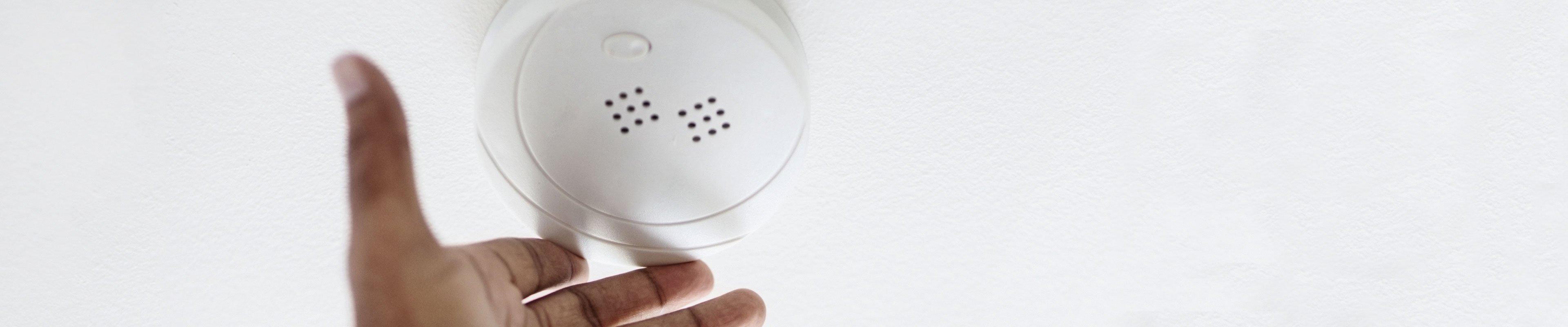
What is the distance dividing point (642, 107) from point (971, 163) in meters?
0.25

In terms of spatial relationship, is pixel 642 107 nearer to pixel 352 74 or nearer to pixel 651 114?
pixel 651 114

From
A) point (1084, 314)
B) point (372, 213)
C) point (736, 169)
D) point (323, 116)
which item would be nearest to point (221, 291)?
point (323, 116)

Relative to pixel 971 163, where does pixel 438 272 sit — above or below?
below

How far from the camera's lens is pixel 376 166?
41 cm

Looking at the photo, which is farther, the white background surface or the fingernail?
the white background surface

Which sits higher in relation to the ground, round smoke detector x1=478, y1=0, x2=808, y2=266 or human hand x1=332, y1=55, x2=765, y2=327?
round smoke detector x1=478, y1=0, x2=808, y2=266

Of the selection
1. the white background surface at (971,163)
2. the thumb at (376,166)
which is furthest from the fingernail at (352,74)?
the white background surface at (971,163)

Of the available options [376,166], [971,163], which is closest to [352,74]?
[376,166]

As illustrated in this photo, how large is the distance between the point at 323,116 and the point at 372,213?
177 mm

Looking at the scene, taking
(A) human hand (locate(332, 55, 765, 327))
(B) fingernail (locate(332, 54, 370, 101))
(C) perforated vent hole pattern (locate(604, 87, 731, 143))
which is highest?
(C) perforated vent hole pattern (locate(604, 87, 731, 143))

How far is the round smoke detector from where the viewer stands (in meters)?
0.42

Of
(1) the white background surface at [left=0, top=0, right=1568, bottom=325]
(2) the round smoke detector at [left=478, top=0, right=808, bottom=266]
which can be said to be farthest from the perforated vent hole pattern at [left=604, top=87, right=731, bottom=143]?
(1) the white background surface at [left=0, top=0, right=1568, bottom=325]

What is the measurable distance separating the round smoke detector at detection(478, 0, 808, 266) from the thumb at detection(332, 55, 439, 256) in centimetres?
5

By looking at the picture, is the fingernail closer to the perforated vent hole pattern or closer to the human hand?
the human hand
